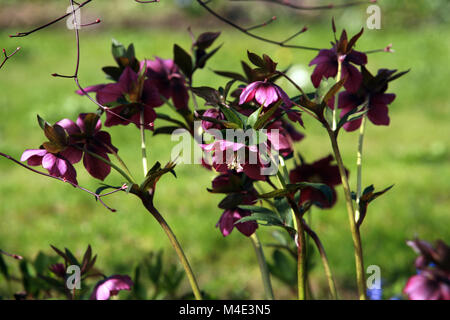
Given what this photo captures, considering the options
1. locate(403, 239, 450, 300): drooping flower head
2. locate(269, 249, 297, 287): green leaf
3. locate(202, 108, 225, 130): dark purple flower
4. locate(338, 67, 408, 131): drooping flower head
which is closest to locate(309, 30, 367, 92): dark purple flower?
locate(338, 67, 408, 131): drooping flower head

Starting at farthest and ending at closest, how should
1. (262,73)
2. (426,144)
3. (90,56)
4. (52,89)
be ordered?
(90,56), (52,89), (426,144), (262,73)

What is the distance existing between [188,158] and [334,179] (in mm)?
292

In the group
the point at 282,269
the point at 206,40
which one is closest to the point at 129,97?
the point at 206,40

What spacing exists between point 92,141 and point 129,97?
0.30 feet

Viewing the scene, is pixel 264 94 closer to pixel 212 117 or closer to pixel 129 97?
pixel 212 117

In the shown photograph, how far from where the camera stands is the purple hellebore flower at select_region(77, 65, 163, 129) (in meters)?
0.82

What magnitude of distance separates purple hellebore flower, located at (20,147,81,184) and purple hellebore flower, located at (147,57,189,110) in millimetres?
224

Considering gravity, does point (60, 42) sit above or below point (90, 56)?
above

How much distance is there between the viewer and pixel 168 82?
97cm

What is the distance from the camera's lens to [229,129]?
0.67m

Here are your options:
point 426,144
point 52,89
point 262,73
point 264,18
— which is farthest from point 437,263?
point 264,18

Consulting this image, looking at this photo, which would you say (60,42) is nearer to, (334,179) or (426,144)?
(426,144)

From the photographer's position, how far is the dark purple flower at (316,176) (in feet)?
3.07

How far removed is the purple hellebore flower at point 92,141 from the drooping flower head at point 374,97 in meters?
0.38
